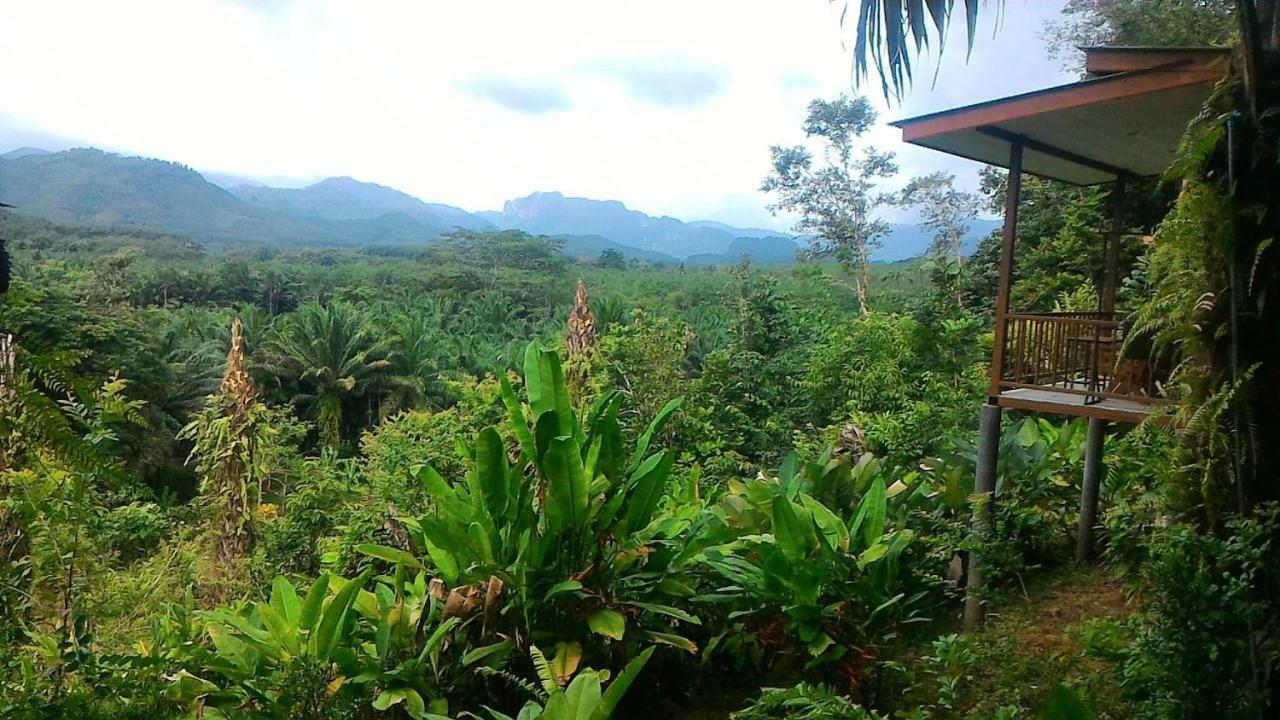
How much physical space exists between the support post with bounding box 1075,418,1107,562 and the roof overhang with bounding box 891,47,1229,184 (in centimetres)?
158

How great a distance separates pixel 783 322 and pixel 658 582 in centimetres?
801

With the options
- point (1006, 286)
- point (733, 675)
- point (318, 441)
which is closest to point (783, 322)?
point (1006, 286)

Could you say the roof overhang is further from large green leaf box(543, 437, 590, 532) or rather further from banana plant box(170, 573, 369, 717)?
banana plant box(170, 573, 369, 717)

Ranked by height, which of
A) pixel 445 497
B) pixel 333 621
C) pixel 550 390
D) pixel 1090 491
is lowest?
pixel 333 621

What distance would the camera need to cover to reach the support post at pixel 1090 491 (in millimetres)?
4402

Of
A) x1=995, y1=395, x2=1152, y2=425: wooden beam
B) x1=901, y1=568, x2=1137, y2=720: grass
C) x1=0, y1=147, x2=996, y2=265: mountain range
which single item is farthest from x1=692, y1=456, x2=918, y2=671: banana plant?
x1=0, y1=147, x2=996, y2=265: mountain range

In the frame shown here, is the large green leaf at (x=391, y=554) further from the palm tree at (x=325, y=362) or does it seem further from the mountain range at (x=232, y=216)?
the mountain range at (x=232, y=216)

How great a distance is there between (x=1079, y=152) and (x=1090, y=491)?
81.1 inches

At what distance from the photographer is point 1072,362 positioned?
4.77 metres

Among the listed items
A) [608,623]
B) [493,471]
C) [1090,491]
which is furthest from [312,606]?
[1090,491]

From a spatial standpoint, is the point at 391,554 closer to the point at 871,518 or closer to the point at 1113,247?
the point at 871,518

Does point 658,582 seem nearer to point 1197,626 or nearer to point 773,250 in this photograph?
point 1197,626

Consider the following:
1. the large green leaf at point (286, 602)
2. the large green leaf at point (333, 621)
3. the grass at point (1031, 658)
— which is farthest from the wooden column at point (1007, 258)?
the large green leaf at point (286, 602)

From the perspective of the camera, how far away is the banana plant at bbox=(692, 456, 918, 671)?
3150 millimetres
